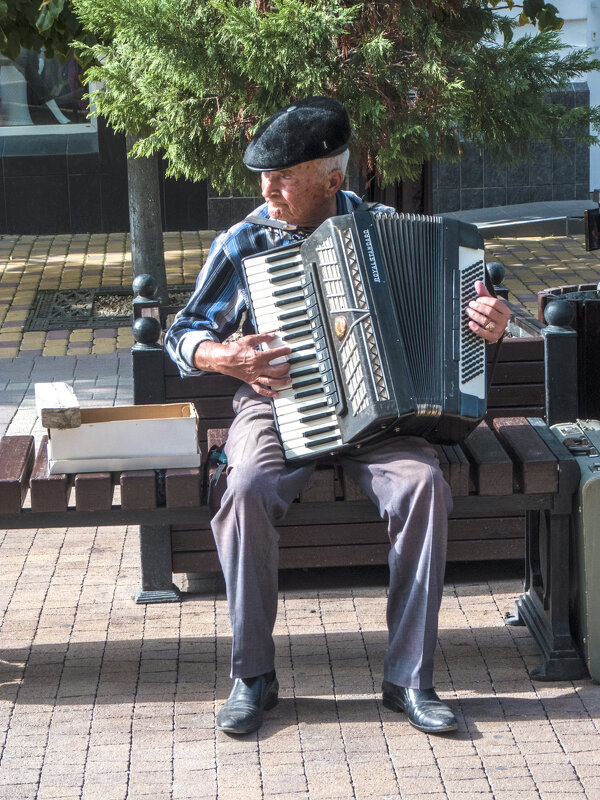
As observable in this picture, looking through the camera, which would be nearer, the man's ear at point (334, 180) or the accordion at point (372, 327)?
the accordion at point (372, 327)

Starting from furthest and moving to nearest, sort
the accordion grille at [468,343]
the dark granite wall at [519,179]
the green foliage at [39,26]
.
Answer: the dark granite wall at [519,179] → the green foliage at [39,26] → the accordion grille at [468,343]

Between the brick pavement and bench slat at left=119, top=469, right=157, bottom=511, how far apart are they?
0.56 meters

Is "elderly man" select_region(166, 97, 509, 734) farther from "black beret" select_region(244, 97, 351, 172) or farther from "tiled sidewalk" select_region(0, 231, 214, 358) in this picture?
"tiled sidewalk" select_region(0, 231, 214, 358)

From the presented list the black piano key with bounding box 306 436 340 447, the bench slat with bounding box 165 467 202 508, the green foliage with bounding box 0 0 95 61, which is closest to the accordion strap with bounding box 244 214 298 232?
the black piano key with bounding box 306 436 340 447

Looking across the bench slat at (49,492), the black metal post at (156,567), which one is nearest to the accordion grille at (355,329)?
the bench slat at (49,492)

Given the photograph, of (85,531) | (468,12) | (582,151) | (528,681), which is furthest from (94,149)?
(528,681)

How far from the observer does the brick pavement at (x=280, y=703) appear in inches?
113

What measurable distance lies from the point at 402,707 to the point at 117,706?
0.79 metres

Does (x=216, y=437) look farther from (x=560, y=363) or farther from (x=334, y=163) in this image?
(x=560, y=363)

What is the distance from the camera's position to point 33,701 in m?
3.28

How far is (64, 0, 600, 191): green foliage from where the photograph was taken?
16.9 feet

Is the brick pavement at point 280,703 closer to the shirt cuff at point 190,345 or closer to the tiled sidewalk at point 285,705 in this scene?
the tiled sidewalk at point 285,705

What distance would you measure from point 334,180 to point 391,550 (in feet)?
3.59

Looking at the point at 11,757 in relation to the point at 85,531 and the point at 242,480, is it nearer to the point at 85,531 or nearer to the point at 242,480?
the point at 242,480
